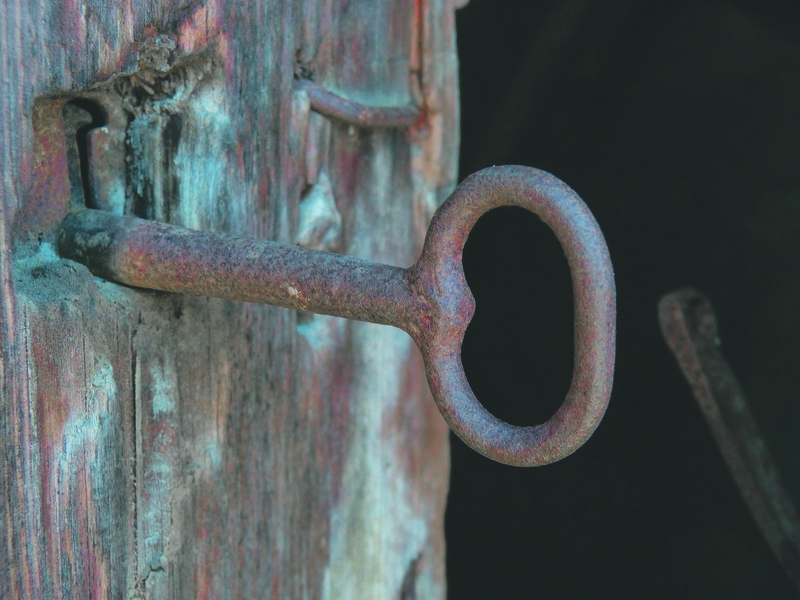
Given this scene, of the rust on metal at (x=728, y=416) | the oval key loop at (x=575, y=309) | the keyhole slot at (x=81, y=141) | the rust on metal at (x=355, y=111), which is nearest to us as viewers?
the oval key loop at (x=575, y=309)

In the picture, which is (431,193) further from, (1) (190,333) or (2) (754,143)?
(2) (754,143)

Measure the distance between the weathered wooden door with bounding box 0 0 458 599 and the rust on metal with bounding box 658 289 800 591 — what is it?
519 mm

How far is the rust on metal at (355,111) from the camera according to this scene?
0.74 m

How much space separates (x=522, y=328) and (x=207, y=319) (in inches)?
33.8

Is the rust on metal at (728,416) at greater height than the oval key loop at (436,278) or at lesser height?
lesser

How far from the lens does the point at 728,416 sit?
4.04ft

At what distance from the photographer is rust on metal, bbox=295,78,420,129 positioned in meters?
0.74

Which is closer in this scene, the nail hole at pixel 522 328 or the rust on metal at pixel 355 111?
the rust on metal at pixel 355 111

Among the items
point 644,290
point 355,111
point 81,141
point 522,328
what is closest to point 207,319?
point 81,141

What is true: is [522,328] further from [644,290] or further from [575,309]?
[575,309]

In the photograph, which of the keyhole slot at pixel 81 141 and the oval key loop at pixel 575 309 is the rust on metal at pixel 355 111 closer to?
the keyhole slot at pixel 81 141

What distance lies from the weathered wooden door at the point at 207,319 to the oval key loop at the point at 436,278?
51 mm

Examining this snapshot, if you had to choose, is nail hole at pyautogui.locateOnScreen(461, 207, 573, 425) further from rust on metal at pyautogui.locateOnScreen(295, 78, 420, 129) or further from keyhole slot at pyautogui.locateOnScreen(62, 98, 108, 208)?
keyhole slot at pyautogui.locateOnScreen(62, 98, 108, 208)

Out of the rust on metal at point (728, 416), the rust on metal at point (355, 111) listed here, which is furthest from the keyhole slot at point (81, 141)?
the rust on metal at point (728, 416)
